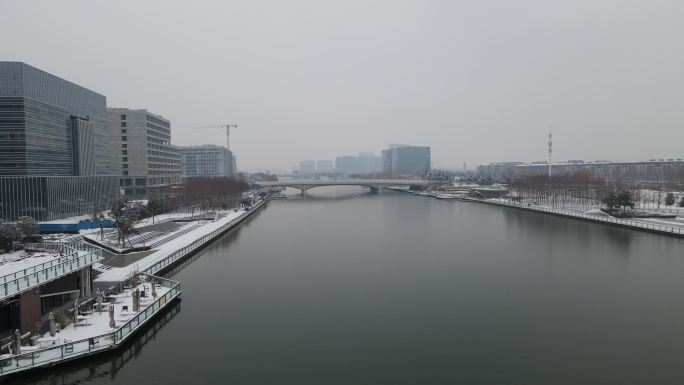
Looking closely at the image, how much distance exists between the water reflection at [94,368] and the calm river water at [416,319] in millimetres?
24

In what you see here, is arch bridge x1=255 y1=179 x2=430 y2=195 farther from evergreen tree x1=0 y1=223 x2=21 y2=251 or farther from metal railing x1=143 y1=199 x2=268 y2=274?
evergreen tree x1=0 y1=223 x2=21 y2=251

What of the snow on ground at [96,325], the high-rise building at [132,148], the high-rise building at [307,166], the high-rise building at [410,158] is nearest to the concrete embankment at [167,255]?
the snow on ground at [96,325]

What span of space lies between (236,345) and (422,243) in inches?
431

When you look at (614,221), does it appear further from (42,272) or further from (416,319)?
(42,272)

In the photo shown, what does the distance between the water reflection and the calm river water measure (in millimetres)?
24

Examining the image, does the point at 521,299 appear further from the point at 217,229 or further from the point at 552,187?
the point at 552,187

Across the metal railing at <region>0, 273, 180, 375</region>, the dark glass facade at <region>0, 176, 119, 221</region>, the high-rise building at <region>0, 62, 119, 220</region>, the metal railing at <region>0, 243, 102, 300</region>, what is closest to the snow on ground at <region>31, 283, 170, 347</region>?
the metal railing at <region>0, 273, 180, 375</region>

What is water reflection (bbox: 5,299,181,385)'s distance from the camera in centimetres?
636

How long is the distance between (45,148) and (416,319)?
20.7 metres

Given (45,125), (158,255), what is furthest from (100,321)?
(45,125)

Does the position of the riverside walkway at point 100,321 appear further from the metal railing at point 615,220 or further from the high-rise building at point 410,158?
the high-rise building at point 410,158

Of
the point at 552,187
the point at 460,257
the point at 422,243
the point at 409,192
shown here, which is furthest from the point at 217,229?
the point at 409,192

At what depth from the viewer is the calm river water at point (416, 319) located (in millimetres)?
6680

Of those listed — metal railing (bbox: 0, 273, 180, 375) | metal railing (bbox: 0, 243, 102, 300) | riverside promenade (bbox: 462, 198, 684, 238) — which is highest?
metal railing (bbox: 0, 243, 102, 300)
